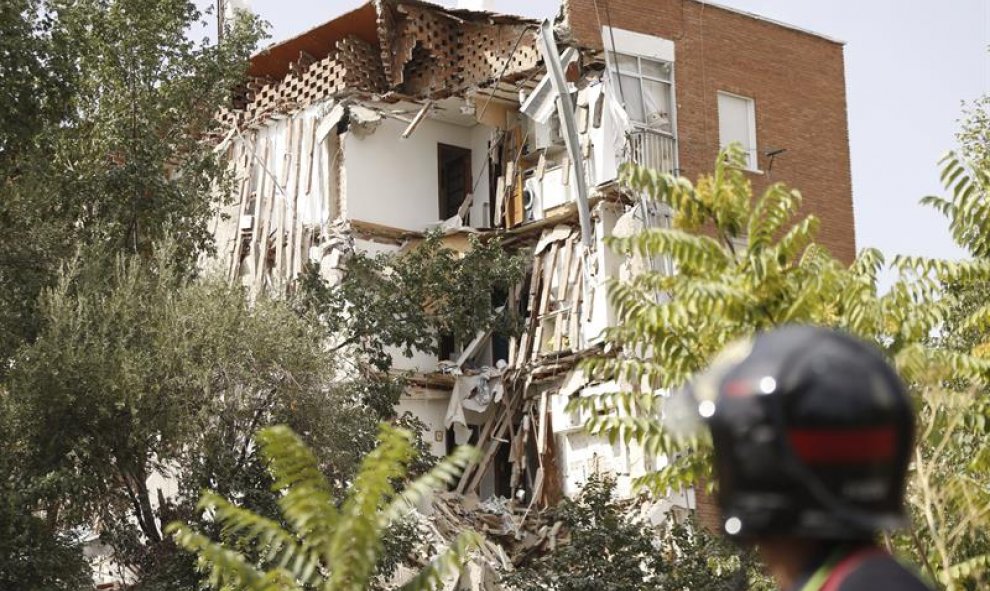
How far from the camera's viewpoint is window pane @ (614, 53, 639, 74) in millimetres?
28688

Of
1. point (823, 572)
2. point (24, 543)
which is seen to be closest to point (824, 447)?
point (823, 572)

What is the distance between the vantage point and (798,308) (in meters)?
9.23

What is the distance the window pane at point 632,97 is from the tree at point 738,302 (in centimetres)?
1751

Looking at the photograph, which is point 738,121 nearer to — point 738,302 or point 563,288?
point 563,288

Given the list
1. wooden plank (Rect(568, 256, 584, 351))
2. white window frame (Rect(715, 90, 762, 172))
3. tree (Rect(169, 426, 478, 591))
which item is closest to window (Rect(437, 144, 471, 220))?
wooden plank (Rect(568, 256, 584, 351))

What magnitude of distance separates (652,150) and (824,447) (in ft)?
86.4

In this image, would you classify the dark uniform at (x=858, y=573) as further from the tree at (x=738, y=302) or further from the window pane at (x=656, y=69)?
the window pane at (x=656, y=69)

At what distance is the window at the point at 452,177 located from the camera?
3128cm

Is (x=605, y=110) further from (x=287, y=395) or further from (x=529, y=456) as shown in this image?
(x=287, y=395)

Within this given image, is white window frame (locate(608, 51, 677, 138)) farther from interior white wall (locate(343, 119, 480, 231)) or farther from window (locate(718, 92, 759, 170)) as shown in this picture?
interior white wall (locate(343, 119, 480, 231))

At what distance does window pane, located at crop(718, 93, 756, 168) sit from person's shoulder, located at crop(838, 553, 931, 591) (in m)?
27.9

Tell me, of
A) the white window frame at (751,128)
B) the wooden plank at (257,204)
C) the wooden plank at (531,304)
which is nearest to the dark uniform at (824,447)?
the wooden plank at (531,304)

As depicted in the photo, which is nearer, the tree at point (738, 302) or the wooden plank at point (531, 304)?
the tree at point (738, 302)

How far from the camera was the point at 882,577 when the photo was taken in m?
2.32
